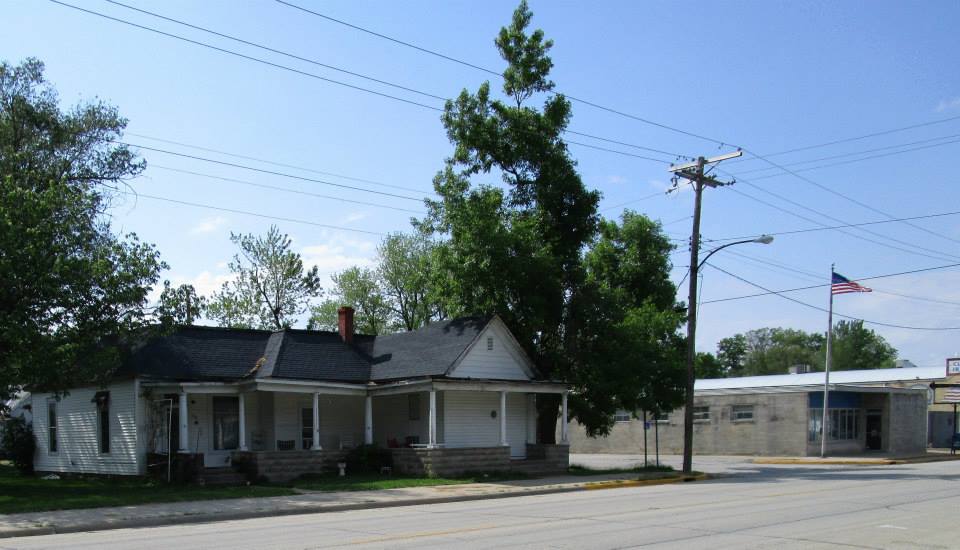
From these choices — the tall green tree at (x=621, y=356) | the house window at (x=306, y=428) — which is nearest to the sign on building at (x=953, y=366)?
the tall green tree at (x=621, y=356)

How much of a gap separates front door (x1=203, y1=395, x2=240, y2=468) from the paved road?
35.3 feet

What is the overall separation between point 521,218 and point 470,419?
29.2 ft

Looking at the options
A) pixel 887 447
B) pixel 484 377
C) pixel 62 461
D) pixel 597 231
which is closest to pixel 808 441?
pixel 887 447

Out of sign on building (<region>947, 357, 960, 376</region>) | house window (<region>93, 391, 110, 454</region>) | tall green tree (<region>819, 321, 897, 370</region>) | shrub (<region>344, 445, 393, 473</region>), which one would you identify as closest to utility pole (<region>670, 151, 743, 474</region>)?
shrub (<region>344, 445, 393, 473</region>)

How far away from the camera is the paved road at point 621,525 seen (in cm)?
1255

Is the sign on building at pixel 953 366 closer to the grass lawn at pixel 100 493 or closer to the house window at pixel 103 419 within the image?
the grass lawn at pixel 100 493

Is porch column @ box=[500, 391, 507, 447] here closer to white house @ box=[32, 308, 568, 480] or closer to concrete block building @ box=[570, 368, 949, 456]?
white house @ box=[32, 308, 568, 480]

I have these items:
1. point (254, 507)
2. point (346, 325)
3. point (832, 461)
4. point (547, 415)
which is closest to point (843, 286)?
point (832, 461)

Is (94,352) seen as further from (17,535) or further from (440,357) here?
(440,357)

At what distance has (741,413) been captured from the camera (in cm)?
4703

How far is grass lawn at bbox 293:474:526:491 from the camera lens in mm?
23969

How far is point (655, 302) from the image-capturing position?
37.9m

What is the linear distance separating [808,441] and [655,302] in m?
13.0

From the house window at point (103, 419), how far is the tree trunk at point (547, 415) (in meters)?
15.4
